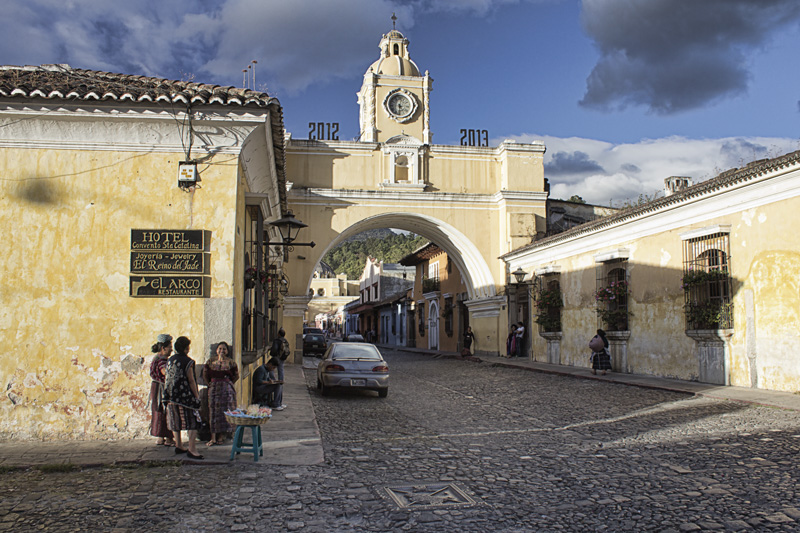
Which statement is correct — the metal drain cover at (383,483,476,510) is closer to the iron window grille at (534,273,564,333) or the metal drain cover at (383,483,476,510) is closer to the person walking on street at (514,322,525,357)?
the iron window grille at (534,273,564,333)

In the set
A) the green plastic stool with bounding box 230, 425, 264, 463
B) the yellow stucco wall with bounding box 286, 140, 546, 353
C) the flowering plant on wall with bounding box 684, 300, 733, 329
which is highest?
the yellow stucco wall with bounding box 286, 140, 546, 353

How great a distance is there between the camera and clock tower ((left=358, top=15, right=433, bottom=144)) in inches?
1050

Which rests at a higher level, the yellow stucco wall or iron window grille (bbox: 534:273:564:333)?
the yellow stucco wall

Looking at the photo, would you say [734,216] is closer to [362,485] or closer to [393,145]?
[362,485]

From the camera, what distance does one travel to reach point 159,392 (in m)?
6.79

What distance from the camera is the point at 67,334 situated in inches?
288

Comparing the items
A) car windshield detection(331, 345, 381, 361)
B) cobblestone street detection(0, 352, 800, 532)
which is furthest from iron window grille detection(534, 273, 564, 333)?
cobblestone street detection(0, 352, 800, 532)

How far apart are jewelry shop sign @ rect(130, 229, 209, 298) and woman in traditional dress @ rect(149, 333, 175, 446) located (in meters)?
0.76

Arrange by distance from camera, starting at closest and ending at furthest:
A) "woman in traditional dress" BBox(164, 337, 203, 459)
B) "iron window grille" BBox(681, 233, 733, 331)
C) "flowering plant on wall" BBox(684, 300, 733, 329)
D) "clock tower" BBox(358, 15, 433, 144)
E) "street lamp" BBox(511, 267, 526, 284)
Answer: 1. "woman in traditional dress" BBox(164, 337, 203, 459)
2. "flowering plant on wall" BBox(684, 300, 733, 329)
3. "iron window grille" BBox(681, 233, 733, 331)
4. "street lamp" BBox(511, 267, 526, 284)
5. "clock tower" BBox(358, 15, 433, 144)

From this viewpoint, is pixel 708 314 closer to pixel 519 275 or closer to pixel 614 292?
pixel 614 292

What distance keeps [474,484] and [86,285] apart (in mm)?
4987

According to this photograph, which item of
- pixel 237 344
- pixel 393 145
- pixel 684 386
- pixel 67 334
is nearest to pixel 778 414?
pixel 684 386

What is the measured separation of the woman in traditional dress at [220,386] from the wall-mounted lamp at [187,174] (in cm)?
201

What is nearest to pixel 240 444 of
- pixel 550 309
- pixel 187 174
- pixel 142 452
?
pixel 142 452
